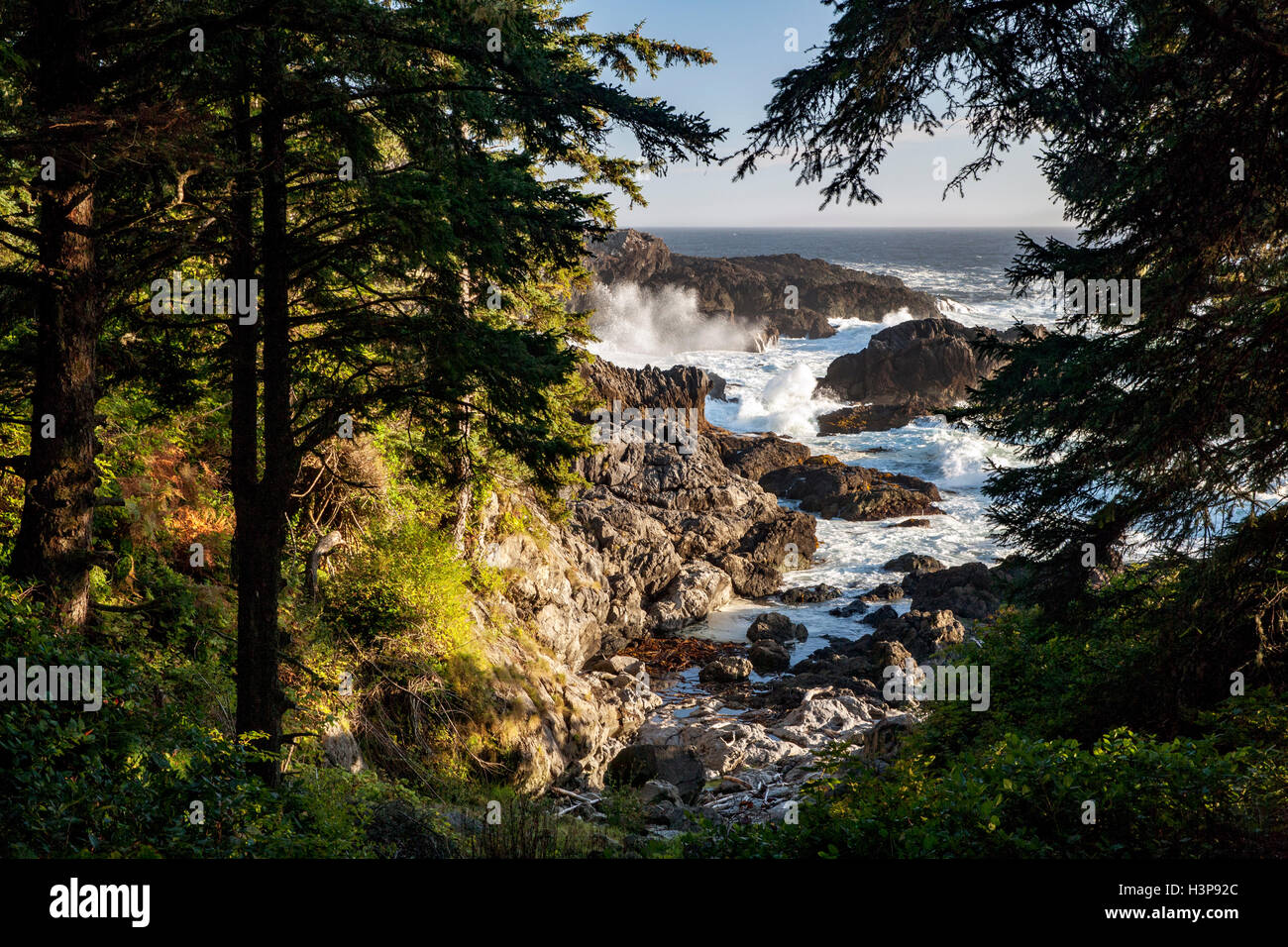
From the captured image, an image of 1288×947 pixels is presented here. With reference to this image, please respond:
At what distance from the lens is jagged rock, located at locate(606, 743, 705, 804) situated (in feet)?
41.7

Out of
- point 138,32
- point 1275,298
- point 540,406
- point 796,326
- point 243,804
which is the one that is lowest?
point 243,804

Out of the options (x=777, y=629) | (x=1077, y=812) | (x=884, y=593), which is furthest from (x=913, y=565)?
(x=1077, y=812)

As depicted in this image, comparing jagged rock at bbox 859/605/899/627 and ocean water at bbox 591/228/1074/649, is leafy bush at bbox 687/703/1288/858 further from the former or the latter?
jagged rock at bbox 859/605/899/627

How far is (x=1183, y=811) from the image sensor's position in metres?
4.77

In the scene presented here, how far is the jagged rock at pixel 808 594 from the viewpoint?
24.5 metres

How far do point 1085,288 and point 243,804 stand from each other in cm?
1137

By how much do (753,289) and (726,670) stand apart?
61191 millimetres

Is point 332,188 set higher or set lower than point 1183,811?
higher

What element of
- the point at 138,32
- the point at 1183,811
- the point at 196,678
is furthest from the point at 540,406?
the point at 1183,811

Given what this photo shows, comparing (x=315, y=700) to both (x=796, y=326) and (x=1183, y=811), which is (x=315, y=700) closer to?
(x=1183, y=811)

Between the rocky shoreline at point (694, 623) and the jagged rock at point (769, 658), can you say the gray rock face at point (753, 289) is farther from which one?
the jagged rock at point (769, 658)

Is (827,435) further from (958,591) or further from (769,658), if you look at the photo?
(769,658)

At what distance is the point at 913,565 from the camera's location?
26.5 m

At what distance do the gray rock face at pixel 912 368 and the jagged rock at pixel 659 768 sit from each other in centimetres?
3599
